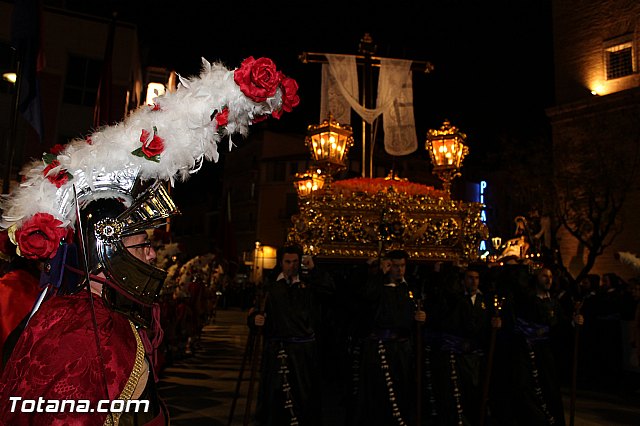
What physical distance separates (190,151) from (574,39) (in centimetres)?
2265

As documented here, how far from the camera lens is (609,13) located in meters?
19.9

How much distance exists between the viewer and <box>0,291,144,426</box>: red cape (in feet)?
6.88

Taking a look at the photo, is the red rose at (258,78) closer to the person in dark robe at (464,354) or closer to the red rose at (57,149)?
the red rose at (57,149)

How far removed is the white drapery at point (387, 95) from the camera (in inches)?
358

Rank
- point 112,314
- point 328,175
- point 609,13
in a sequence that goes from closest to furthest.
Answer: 1. point 112,314
2. point 328,175
3. point 609,13

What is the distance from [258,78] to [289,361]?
4.23 m

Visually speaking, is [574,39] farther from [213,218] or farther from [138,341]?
[213,218]

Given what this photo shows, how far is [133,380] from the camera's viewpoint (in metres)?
2.24

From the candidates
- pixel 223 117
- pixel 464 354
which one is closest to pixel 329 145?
pixel 464 354

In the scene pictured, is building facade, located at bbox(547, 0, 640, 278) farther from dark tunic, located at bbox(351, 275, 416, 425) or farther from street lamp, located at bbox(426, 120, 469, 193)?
dark tunic, located at bbox(351, 275, 416, 425)

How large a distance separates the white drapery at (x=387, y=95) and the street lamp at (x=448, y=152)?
1.02m

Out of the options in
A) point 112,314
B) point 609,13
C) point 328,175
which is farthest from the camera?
point 609,13

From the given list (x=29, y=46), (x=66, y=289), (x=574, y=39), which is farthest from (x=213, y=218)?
(x=66, y=289)

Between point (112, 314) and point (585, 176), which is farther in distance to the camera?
point (585, 176)
